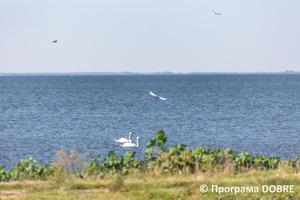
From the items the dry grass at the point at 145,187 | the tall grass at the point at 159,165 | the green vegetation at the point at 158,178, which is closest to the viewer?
the dry grass at the point at 145,187

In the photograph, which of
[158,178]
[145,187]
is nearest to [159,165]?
[158,178]

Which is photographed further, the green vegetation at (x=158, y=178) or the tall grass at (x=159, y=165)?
the tall grass at (x=159, y=165)

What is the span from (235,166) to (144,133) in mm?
21751

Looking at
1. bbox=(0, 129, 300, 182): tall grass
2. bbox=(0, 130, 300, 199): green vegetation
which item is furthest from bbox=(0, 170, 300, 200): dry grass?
bbox=(0, 129, 300, 182): tall grass

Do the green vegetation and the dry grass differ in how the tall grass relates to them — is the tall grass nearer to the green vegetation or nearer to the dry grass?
the green vegetation

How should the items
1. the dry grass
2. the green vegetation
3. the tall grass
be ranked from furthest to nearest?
the tall grass, the green vegetation, the dry grass

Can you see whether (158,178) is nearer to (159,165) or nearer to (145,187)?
(145,187)

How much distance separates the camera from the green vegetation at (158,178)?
761cm

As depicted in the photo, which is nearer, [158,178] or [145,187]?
[145,187]

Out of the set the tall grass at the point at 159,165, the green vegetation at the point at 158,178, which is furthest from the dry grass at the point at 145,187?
the tall grass at the point at 159,165

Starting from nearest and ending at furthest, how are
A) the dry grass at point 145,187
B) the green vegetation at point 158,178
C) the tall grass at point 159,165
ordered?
the dry grass at point 145,187 < the green vegetation at point 158,178 < the tall grass at point 159,165

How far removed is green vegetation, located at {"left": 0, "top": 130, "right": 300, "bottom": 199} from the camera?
761cm

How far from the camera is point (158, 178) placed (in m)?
8.48

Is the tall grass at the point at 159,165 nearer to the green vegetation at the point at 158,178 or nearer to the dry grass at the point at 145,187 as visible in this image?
the green vegetation at the point at 158,178
